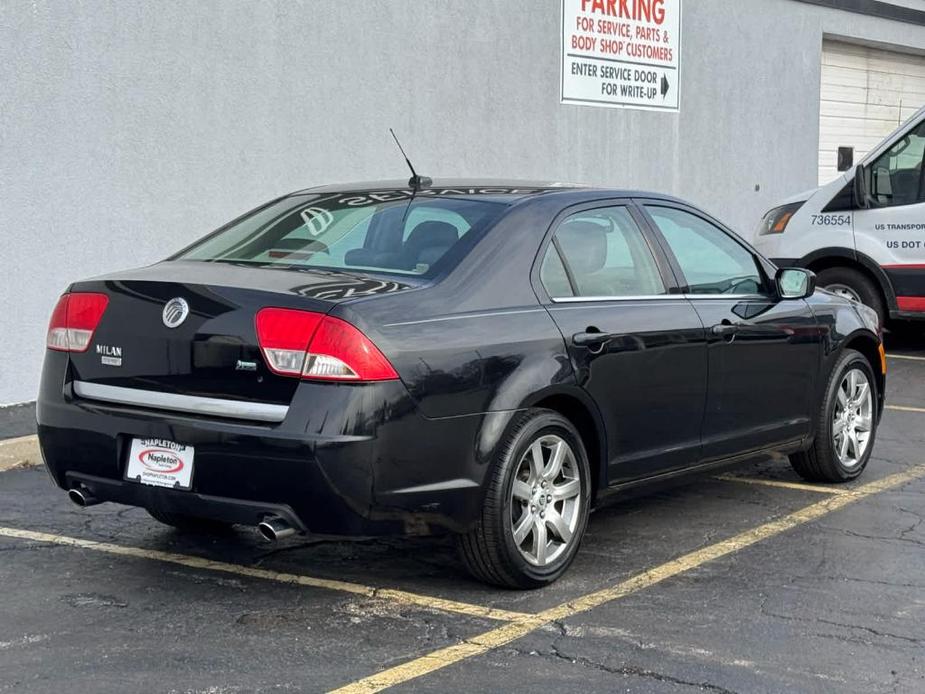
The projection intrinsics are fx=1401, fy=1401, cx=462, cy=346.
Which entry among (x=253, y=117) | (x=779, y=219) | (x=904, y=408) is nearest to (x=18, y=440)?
(x=253, y=117)

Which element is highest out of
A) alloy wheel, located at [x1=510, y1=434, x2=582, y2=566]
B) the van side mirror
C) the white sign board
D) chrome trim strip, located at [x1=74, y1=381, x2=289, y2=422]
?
the white sign board

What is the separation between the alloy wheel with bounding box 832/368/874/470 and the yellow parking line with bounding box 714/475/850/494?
0.17m

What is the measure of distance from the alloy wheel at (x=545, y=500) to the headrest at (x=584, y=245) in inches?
30.7

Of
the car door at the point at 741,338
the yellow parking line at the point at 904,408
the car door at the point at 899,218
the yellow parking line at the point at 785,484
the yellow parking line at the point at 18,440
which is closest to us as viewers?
the car door at the point at 741,338

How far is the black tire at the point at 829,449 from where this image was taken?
698 centimetres

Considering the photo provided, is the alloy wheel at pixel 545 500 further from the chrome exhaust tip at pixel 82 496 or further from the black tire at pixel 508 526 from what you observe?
the chrome exhaust tip at pixel 82 496

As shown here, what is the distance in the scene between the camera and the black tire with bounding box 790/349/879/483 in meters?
6.98

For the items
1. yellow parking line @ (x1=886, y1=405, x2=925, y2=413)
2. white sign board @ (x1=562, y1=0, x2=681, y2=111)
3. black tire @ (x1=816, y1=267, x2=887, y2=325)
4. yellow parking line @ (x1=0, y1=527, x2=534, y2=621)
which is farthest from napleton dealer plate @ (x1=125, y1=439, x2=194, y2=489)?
white sign board @ (x1=562, y1=0, x2=681, y2=111)

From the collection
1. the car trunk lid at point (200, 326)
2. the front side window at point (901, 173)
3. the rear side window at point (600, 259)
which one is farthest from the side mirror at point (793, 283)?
the front side window at point (901, 173)

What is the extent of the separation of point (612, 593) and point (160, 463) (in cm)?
173

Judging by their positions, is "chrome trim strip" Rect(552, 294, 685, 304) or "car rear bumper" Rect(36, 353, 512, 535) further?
"chrome trim strip" Rect(552, 294, 685, 304)

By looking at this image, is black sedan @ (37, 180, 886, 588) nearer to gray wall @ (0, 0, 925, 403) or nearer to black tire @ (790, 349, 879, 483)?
black tire @ (790, 349, 879, 483)

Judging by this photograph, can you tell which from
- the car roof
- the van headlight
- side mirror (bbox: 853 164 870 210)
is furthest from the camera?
the van headlight

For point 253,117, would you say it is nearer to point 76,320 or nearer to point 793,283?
point 793,283
